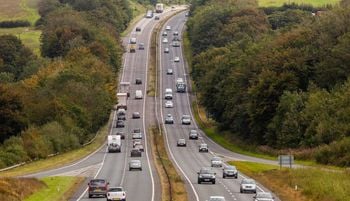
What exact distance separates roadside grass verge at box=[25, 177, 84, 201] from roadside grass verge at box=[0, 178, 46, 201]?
507mm

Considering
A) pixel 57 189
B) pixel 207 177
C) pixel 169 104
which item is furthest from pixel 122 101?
pixel 57 189

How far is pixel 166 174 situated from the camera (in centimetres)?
8888

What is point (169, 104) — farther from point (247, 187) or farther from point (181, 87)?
point (247, 187)

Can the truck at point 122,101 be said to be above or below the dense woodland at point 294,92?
below

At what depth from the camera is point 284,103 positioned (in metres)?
116

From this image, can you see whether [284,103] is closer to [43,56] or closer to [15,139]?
[15,139]

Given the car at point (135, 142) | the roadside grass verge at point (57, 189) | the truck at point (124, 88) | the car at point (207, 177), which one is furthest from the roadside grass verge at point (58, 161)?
the truck at point (124, 88)

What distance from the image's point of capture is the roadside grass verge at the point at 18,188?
61.8 metres

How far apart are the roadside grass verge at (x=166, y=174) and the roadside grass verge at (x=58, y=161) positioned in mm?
8738

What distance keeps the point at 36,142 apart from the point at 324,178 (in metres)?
48.8

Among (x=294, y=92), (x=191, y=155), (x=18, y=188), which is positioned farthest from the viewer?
(x=294, y=92)

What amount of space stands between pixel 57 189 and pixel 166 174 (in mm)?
18404

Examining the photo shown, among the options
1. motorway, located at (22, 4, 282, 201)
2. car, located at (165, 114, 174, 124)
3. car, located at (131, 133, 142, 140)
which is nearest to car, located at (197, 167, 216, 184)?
motorway, located at (22, 4, 282, 201)

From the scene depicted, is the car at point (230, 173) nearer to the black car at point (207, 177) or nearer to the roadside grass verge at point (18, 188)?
the black car at point (207, 177)
